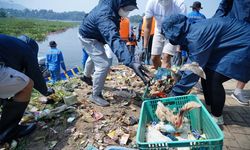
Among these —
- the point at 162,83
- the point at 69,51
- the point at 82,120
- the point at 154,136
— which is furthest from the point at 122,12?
the point at 69,51

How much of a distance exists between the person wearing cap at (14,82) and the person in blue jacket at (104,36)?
2.92ft

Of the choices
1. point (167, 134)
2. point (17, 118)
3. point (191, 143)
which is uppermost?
point (191, 143)

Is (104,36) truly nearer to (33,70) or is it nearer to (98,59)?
(98,59)

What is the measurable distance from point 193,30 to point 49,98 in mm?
2372

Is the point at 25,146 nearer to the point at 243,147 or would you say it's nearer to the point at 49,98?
the point at 49,98

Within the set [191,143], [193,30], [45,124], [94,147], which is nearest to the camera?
[191,143]

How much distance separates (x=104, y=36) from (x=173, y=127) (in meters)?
1.35

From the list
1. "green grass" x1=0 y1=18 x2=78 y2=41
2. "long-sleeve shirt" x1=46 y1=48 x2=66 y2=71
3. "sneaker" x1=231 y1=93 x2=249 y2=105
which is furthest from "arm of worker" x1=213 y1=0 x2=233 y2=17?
"green grass" x1=0 y1=18 x2=78 y2=41

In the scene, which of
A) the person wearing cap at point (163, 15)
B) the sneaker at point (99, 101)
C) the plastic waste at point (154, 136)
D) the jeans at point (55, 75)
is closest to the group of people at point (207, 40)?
the plastic waste at point (154, 136)

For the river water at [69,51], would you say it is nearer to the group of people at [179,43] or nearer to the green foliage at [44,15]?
the group of people at [179,43]

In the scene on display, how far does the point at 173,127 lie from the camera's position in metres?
2.19

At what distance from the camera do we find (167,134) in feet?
7.02

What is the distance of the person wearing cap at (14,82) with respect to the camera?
254 centimetres

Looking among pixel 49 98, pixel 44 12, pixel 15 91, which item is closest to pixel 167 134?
pixel 15 91
